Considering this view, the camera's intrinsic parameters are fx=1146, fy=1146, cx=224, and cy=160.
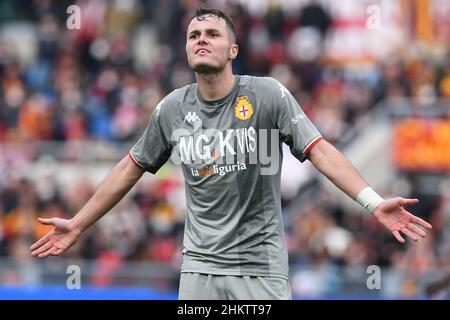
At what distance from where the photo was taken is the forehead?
706 cm

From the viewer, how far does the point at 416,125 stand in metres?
16.9

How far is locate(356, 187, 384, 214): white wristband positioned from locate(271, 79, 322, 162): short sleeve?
45 centimetres

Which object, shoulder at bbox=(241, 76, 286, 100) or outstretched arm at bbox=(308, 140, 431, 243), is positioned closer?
outstretched arm at bbox=(308, 140, 431, 243)

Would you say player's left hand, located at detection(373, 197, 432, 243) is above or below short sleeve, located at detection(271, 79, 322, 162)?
below

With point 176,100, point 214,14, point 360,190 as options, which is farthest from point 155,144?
point 360,190

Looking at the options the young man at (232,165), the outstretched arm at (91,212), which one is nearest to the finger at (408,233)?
the young man at (232,165)

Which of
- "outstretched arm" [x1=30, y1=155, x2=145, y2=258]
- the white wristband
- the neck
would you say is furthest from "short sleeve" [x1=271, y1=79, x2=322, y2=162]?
"outstretched arm" [x1=30, y1=155, x2=145, y2=258]

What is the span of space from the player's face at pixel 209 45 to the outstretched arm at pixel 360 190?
80cm

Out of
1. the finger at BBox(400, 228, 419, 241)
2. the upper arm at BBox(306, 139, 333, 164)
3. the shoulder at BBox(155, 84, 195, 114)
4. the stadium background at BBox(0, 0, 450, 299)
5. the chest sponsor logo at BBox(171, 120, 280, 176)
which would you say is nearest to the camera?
the finger at BBox(400, 228, 419, 241)

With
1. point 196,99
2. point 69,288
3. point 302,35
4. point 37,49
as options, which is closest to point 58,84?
point 37,49

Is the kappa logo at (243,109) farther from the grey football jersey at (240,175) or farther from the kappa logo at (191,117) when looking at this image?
the kappa logo at (191,117)

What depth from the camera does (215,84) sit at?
7.08 m

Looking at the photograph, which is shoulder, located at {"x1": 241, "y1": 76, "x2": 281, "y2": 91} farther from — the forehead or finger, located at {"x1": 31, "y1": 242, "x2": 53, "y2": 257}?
finger, located at {"x1": 31, "y1": 242, "x2": 53, "y2": 257}
